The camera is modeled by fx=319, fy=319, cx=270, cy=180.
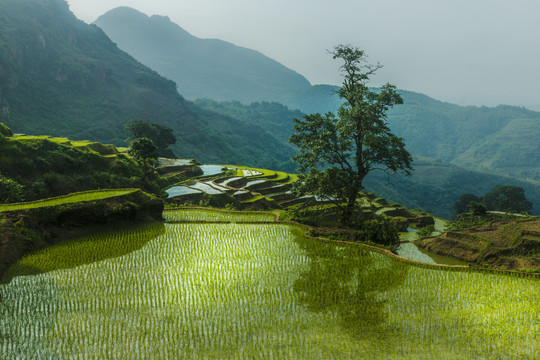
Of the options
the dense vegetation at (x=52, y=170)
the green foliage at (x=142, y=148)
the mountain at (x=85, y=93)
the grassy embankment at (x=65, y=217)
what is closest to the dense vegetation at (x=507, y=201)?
the green foliage at (x=142, y=148)

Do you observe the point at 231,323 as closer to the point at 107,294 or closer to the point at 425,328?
the point at 107,294

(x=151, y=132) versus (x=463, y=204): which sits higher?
(x=151, y=132)

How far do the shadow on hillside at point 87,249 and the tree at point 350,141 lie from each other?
7581 mm

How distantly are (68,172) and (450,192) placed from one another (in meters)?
110

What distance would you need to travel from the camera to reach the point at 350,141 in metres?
15.9

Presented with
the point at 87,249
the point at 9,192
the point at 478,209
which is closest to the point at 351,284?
the point at 87,249

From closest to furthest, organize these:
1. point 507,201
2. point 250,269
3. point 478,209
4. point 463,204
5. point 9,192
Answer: point 250,269, point 9,192, point 478,209, point 507,201, point 463,204

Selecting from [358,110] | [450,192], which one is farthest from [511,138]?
[358,110]

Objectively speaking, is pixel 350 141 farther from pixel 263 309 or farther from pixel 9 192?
pixel 9 192

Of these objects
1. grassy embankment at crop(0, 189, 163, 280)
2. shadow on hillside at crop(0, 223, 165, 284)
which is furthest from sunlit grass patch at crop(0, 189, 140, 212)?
shadow on hillside at crop(0, 223, 165, 284)

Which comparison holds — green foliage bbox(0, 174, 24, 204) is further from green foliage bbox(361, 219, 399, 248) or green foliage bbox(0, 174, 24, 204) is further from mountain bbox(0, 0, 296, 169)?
mountain bbox(0, 0, 296, 169)

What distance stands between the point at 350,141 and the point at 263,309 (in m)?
10.5

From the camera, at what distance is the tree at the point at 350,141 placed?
48.3ft

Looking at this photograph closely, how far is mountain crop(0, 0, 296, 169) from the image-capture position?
7475cm
